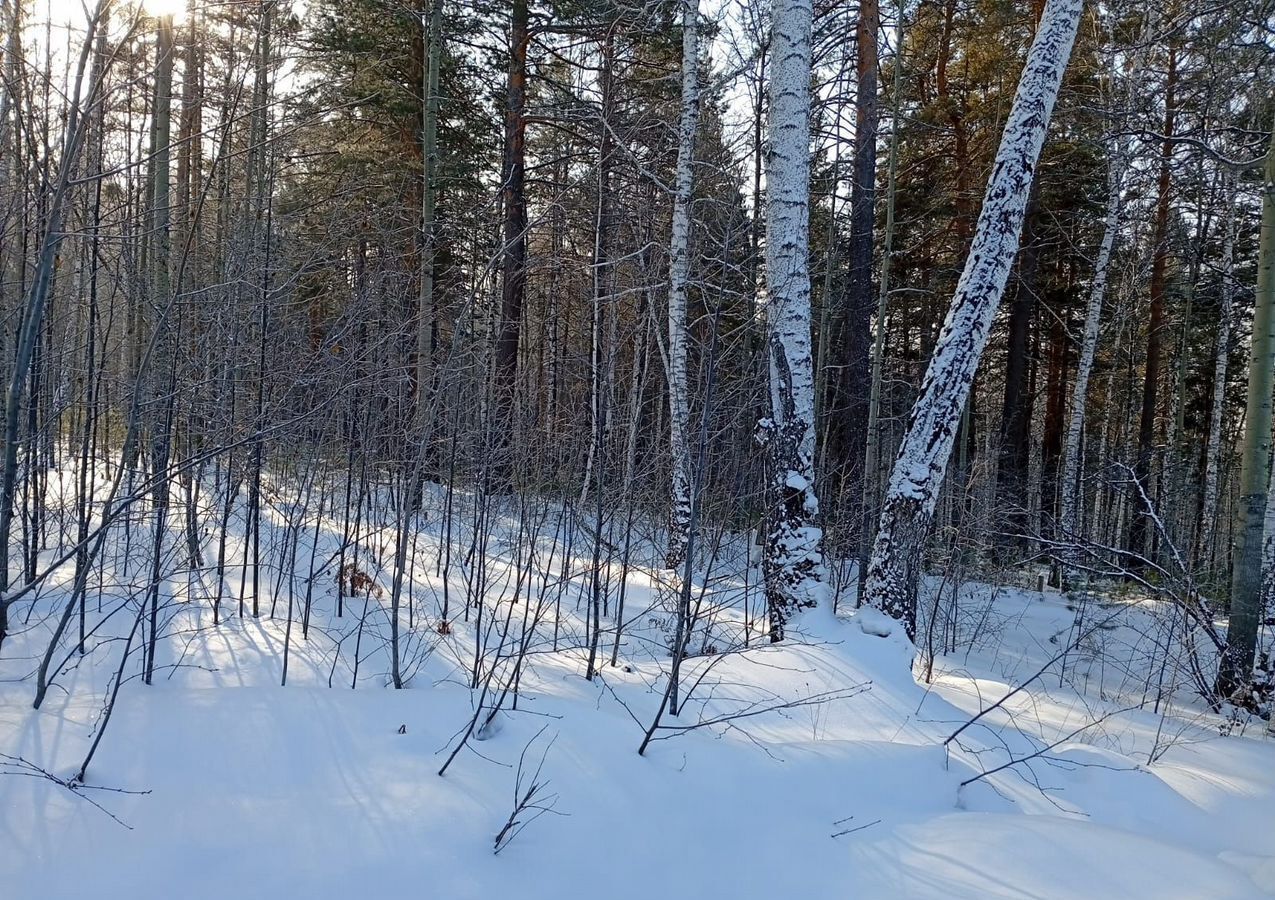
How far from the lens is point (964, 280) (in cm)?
536

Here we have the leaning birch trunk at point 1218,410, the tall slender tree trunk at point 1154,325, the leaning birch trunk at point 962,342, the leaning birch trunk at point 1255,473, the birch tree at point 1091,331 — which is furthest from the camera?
the tall slender tree trunk at point 1154,325

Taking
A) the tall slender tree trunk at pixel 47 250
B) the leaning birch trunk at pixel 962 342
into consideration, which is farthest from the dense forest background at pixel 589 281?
the leaning birch trunk at pixel 962 342

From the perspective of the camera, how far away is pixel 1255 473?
17.7 ft

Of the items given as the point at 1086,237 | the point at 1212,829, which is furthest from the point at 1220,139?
the point at 1212,829

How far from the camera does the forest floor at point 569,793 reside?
204 cm

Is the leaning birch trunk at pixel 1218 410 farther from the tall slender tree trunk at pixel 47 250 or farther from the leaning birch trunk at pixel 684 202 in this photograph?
the tall slender tree trunk at pixel 47 250

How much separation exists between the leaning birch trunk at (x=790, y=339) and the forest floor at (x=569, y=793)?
38.7 inches

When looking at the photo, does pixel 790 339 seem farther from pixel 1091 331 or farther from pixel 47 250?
pixel 1091 331

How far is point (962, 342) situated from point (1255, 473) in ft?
7.80

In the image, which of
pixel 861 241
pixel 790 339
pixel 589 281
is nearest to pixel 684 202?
pixel 589 281

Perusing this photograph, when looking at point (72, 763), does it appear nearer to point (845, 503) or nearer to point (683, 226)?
point (683, 226)

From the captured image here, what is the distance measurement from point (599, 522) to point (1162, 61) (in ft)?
45.9

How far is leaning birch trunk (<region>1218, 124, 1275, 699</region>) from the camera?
536 cm

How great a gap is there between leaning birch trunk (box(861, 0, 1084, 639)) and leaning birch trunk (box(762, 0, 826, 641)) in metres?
0.63
